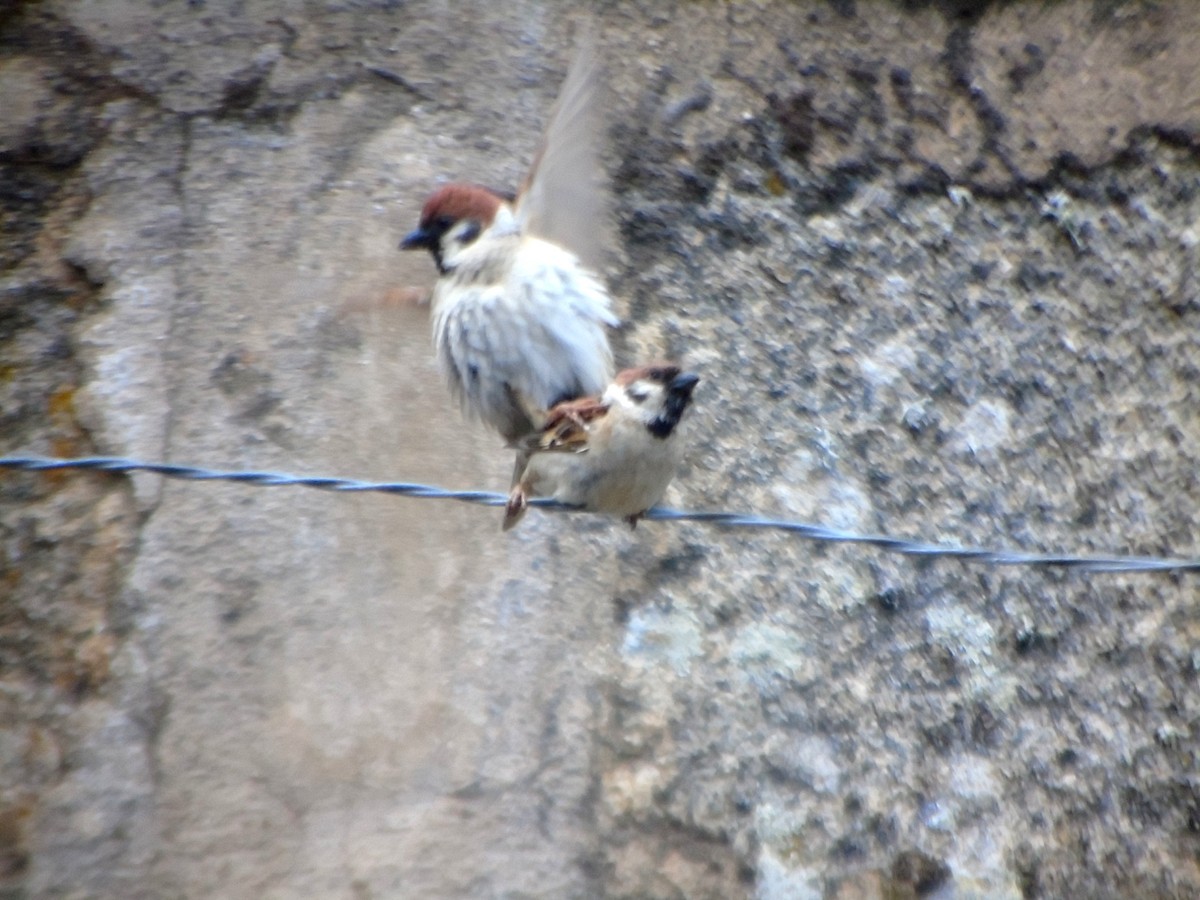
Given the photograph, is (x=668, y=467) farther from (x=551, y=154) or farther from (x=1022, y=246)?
(x=1022, y=246)

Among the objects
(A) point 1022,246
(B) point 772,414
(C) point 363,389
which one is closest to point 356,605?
(C) point 363,389

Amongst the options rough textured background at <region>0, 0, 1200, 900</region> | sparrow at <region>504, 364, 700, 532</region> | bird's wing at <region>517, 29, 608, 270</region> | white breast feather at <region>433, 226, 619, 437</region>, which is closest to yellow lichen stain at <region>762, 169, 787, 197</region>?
rough textured background at <region>0, 0, 1200, 900</region>

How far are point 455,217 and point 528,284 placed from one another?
21 centimetres

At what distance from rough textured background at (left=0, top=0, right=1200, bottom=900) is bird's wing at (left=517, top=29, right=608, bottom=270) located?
0.68 ft

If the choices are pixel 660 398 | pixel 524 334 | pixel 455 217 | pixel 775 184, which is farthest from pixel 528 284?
pixel 775 184

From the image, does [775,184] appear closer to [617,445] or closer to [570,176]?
[570,176]

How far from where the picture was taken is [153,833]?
6.72 ft

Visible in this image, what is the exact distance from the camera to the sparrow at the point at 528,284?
2109 mm

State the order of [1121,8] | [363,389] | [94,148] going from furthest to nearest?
[1121,8]
[94,148]
[363,389]

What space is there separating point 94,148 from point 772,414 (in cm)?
143

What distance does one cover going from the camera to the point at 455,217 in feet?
7.33

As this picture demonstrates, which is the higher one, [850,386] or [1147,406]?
[1147,406]

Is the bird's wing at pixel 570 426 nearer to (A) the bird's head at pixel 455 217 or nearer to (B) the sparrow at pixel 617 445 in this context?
(B) the sparrow at pixel 617 445

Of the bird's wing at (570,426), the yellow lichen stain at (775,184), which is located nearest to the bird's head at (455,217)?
the bird's wing at (570,426)
